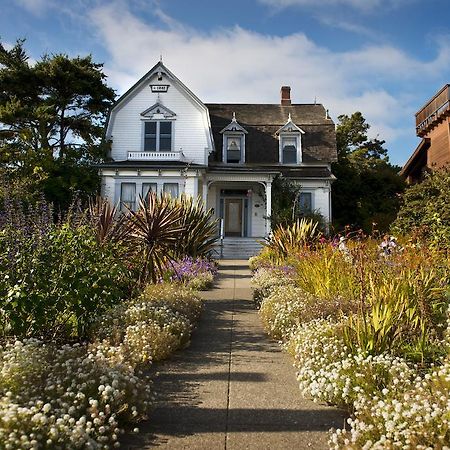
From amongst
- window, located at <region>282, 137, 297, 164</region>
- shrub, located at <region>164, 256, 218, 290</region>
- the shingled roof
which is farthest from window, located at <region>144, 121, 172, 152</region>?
shrub, located at <region>164, 256, 218, 290</region>

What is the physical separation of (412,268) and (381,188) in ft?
71.9

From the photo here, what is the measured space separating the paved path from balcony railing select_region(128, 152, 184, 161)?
57.1 ft

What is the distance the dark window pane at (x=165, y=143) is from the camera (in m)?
24.1

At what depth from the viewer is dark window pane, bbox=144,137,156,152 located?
79.2 ft

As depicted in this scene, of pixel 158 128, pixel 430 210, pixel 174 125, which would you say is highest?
pixel 174 125

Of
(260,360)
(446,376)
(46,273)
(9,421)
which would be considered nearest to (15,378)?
(9,421)

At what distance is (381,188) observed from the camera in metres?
26.5

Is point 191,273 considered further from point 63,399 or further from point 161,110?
point 161,110

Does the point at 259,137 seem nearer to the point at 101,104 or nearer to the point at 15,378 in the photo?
the point at 101,104

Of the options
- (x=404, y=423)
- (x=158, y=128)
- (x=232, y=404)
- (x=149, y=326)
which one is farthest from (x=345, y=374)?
(x=158, y=128)

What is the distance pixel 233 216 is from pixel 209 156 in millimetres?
3403

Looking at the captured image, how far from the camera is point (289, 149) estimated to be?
25531 millimetres

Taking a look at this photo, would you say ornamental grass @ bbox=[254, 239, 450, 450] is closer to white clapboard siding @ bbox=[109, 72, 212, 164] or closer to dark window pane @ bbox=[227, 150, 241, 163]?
white clapboard siding @ bbox=[109, 72, 212, 164]

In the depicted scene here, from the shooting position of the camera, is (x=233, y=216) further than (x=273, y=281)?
Yes
